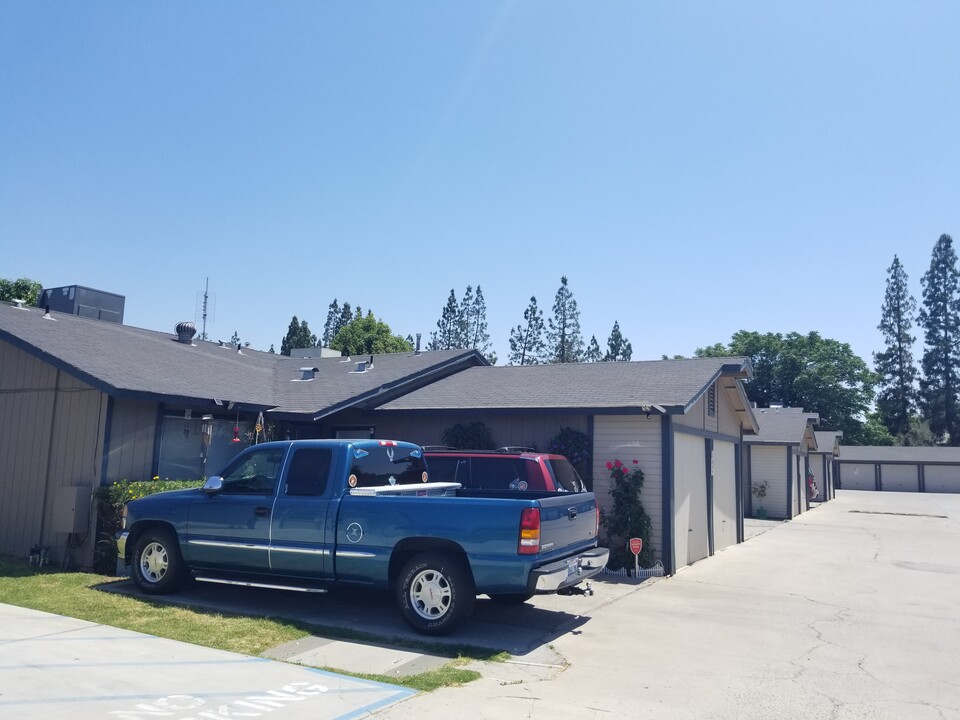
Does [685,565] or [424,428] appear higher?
[424,428]

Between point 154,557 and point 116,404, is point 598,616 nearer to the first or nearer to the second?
point 154,557

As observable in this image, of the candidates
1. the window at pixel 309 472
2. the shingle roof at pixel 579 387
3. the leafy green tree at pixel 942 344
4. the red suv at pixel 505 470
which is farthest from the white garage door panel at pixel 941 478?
the window at pixel 309 472

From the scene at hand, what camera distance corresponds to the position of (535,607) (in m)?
9.84

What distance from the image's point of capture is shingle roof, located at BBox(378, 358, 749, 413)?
1369 centimetres

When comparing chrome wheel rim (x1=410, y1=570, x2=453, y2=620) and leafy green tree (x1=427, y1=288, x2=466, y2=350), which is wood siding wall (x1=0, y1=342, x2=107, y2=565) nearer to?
chrome wheel rim (x1=410, y1=570, x2=453, y2=620)

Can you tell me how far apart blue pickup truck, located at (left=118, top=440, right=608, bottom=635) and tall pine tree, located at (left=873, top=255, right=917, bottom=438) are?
78.1 metres

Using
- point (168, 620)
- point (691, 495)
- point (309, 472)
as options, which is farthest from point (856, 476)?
point (168, 620)

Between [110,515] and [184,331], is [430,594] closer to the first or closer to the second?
[110,515]

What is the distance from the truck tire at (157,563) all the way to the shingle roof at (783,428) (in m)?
21.0

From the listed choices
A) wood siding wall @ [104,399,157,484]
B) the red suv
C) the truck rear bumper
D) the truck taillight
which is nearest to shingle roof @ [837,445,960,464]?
the red suv

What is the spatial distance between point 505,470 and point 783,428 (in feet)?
73.6

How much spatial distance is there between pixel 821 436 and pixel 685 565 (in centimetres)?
3205

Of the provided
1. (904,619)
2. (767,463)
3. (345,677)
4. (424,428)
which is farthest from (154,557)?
(767,463)

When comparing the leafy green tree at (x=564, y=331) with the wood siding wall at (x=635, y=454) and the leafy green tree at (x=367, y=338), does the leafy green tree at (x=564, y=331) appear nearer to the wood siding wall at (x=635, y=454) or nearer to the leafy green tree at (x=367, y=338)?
the leafy green tree at (x=367, y=338)
